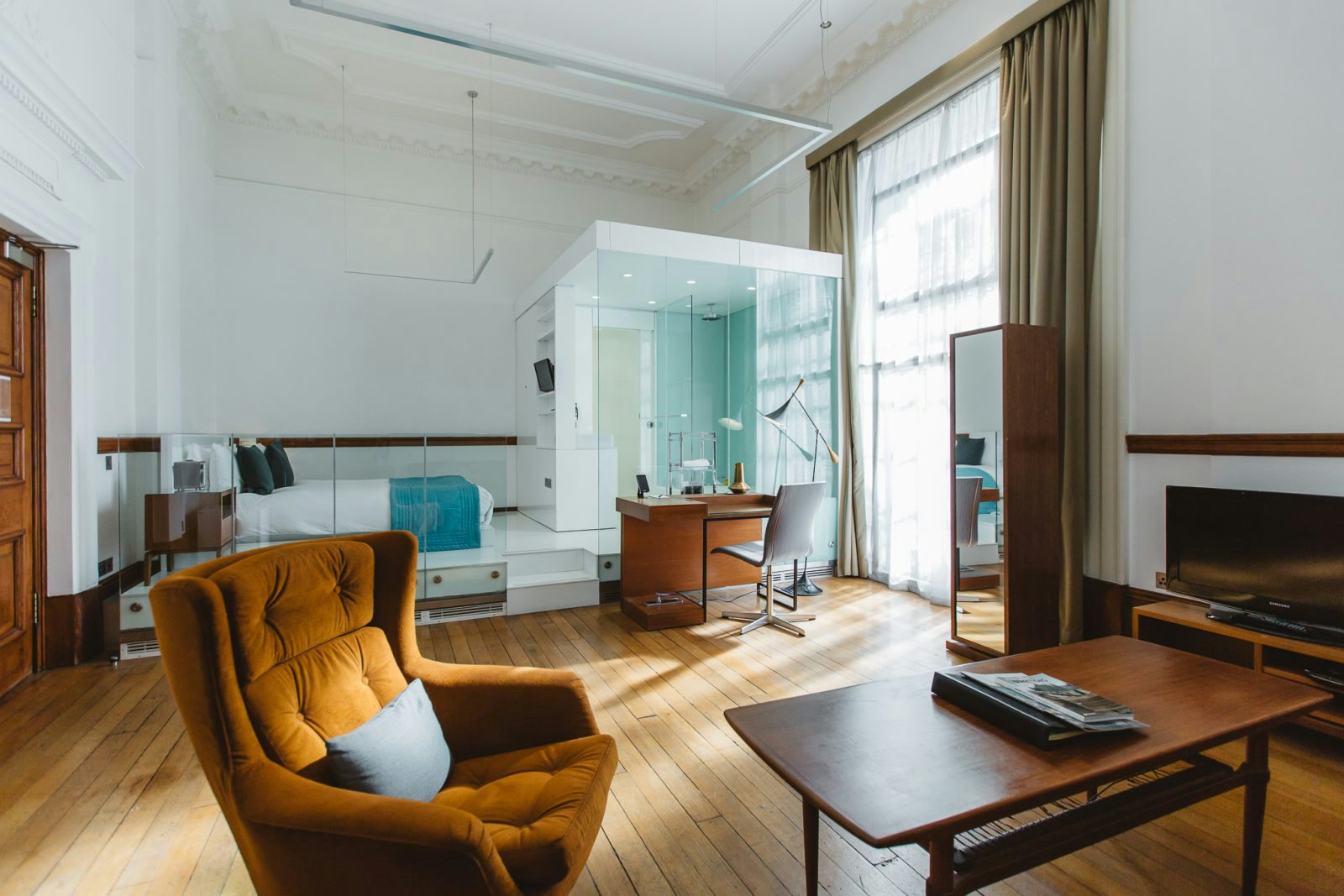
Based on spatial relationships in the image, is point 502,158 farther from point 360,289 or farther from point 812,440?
point 812,440

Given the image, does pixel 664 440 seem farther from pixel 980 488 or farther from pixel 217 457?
pixel 217 457

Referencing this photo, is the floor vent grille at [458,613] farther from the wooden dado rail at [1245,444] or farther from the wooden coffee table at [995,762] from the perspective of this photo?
the wooden dado rail at [1245,444]

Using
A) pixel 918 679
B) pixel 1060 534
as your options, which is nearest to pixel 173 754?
pixel 918 679

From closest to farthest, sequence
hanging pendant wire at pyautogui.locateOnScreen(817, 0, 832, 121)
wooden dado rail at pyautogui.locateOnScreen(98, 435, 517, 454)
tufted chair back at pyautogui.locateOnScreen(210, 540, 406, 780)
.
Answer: tufted chair back at pyautogui.locateOnScreen(210, 540, 406, 780) → wooden dado rail at pyautogui.locateOnScreen(98, 435, 517, 454) → hanging pendant wire at pyautogui.locateOnScreen(817, 0, 832, 121)

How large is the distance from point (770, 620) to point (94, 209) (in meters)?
4.50

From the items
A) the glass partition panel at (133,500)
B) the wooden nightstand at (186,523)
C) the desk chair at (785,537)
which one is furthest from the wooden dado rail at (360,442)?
the desk chair at (785,537)

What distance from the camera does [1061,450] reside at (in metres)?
3.49

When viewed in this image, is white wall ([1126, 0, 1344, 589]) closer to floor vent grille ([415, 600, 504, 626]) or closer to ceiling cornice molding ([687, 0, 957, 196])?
ceiling cornice molding ([687, 0, 957, 196])

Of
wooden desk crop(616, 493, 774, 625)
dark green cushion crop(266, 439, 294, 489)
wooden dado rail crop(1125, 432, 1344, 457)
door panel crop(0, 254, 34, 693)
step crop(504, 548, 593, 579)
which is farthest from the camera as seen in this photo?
step crop(504, 548, 593, 579)

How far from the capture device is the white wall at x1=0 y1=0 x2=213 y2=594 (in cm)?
286

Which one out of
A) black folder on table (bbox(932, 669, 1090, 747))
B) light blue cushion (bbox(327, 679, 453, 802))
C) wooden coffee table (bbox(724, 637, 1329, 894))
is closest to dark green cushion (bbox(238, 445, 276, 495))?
light blue cushion (bbox(327, 679, 453, 802))

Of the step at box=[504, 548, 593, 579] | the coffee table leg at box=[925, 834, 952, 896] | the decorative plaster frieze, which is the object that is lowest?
the step at box=[504, 548, 593, 579]

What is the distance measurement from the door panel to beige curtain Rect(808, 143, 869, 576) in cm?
498

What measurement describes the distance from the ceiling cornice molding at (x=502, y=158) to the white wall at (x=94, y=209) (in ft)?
3.61
